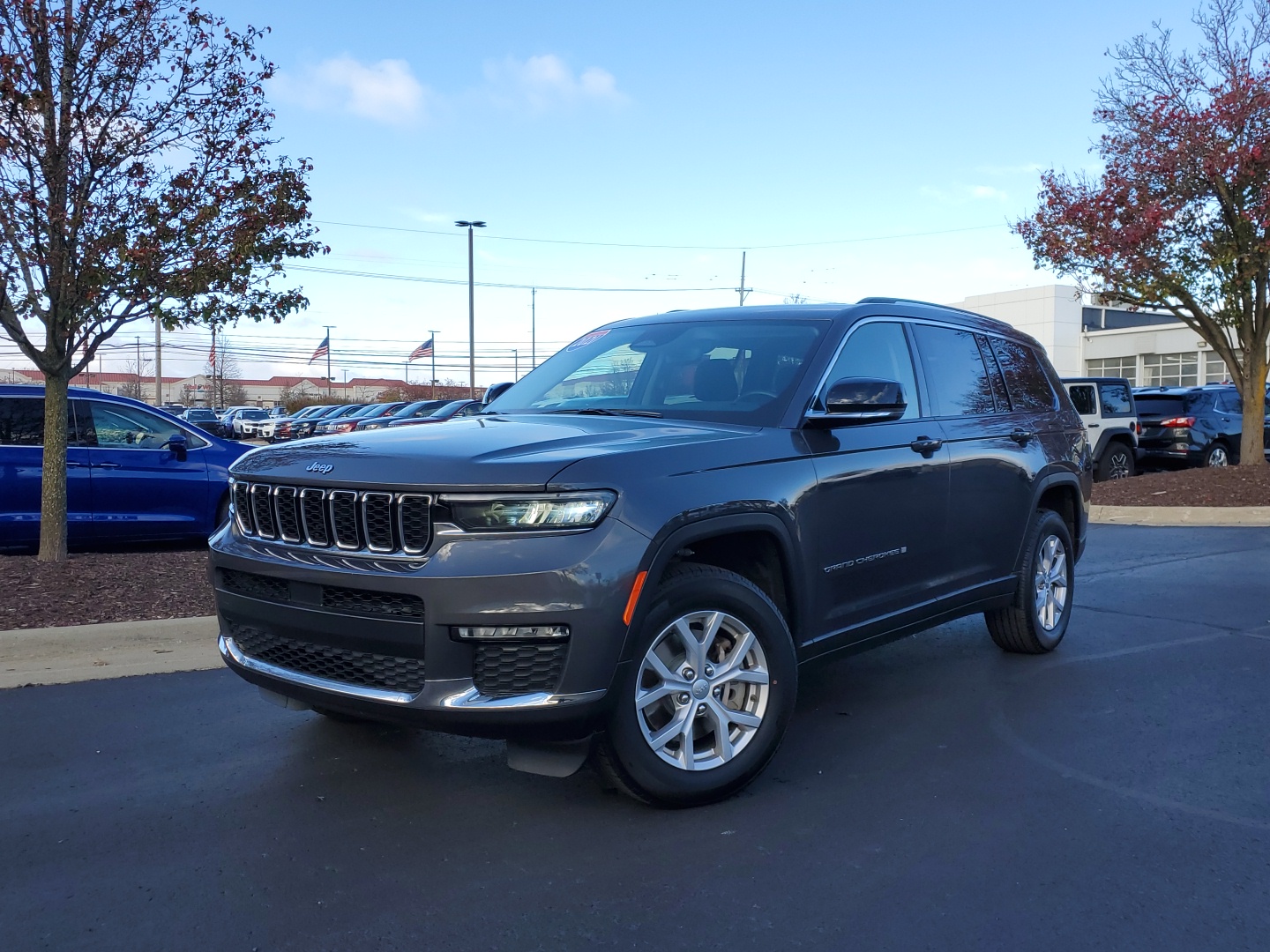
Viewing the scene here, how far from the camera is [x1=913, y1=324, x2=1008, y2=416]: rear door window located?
17.9 feet

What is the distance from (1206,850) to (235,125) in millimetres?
7016

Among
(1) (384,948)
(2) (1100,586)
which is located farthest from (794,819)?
(2) (1100,586)

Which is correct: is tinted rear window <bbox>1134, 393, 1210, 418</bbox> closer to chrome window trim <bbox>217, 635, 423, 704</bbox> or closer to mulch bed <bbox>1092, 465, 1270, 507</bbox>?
mulch bed <bbox>1092, 465, 1270, 507</bbox>

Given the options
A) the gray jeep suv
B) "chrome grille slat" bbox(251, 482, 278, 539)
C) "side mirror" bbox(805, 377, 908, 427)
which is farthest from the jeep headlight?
"side mirror" bbox(805, 377, 908, 427)

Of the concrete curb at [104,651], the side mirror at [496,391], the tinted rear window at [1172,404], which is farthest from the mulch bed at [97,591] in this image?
the tinted rear window at [1172,404]

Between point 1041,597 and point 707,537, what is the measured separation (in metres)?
3.12

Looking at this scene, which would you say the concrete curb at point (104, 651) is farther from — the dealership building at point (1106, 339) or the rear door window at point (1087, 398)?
the dealership building at point (1106, 339)

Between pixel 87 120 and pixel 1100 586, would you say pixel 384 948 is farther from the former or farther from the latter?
pixel 1100 586

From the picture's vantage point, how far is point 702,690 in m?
3.89

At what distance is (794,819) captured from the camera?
3.83 metres

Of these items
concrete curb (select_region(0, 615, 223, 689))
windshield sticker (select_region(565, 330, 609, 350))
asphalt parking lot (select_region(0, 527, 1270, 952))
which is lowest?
asphalt parking lot (select_region(0, 527, 1270, 952))

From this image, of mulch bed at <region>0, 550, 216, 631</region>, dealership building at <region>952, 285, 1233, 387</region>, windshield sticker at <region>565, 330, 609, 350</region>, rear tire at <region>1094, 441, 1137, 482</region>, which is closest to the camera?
windshield sticker at <region>565, 330, 609, 350</region>

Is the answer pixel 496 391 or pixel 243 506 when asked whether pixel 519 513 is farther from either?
pixel 496 391

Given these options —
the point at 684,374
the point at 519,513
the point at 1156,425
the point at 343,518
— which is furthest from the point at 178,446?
the point at 1156,425
